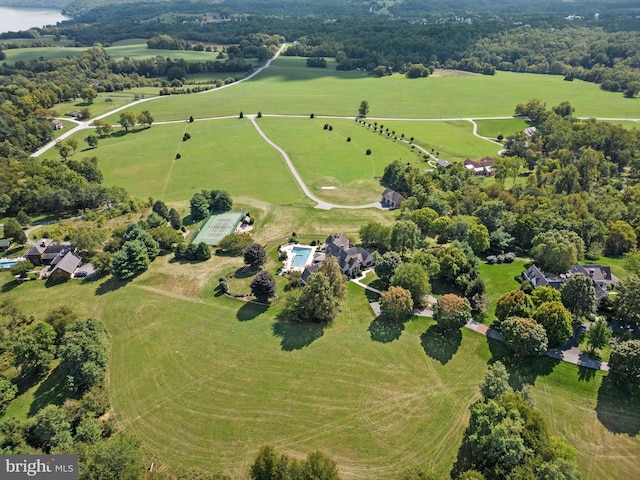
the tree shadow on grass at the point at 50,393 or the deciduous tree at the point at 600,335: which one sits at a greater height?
the deciduous tree at the point at 600,335

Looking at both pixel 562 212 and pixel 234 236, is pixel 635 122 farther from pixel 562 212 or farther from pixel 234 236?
pixel 234 236

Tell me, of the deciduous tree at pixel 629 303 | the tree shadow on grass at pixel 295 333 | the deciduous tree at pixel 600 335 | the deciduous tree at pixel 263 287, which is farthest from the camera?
the deciduous tree at pixel 263 287

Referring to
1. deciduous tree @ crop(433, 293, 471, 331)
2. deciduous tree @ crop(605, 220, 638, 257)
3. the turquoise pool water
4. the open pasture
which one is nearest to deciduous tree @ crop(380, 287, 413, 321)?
deciduous tree @ crop(433, 293, 471, 331)

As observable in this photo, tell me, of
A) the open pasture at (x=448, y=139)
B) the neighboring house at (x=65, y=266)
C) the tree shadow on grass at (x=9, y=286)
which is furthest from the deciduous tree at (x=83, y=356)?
the open pasture at (x=448, y=139)

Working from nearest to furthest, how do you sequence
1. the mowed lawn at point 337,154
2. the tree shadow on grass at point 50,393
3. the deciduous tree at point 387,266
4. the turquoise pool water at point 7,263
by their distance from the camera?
the tree shadow on grass at point 50,393, the deciduous tree at point 387,266, the turquoise pool water at point 7,263, the mowed lawn at point 337,154

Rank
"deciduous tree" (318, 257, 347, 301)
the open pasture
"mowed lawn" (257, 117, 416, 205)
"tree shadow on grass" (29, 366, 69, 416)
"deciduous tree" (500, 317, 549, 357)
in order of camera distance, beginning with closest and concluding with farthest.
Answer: "tree shadow on grass" (29, 366, 69, 416) < "deciduous tree" (500, 317, 549, 357) < "deciduous tree" (318, 257, 347, 301) < "mowed lawn" (257, 117, 416, 205) < the open pasture

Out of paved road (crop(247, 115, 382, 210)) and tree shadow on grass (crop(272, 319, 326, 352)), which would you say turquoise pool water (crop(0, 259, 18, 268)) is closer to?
tree shadow on grass (crop(272, 319, 326, 352))

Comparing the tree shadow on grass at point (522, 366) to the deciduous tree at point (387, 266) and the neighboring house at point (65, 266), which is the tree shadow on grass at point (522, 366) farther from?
the neighboring house at point (65, 266)
